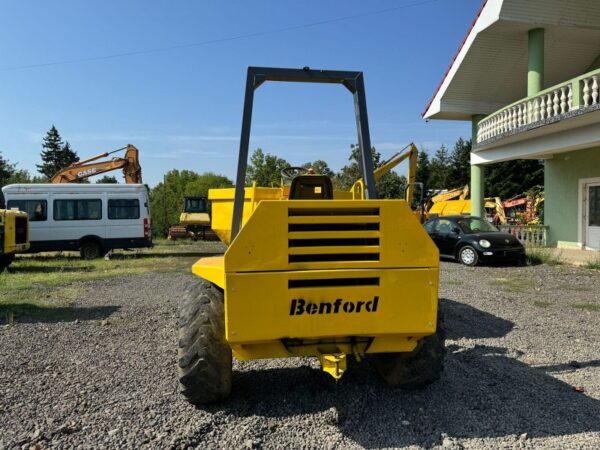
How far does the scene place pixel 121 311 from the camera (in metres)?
7.84

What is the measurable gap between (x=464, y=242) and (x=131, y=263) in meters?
10.4

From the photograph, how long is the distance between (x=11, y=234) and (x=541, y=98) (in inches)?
585

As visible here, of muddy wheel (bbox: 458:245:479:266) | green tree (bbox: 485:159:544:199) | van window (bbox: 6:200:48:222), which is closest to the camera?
muddy wheel (bbox: 458:245:479:266)

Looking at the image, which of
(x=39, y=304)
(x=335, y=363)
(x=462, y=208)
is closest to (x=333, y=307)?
(x=335, y=363)

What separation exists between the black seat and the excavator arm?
19.4 metres

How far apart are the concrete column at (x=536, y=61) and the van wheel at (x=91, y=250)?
49.5 ft

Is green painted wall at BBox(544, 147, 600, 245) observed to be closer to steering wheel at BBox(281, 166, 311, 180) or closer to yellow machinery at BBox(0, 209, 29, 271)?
steering wheel at BBox(281, 166, 311, 180)

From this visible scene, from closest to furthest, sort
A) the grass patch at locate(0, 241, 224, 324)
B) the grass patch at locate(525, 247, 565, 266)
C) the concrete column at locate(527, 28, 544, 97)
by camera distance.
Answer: the grass patch at locate(0, 241, 224, 324) → the grass patch at locate(525, 247, 565, 266) → the concrete column at locate(527, 28, 544, 97)

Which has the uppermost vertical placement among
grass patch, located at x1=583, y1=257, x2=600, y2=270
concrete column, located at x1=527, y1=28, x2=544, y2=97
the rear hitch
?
concrete column, located at x1=527, y1=28, x2=544, y2=97

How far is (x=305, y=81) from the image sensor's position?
165 inches

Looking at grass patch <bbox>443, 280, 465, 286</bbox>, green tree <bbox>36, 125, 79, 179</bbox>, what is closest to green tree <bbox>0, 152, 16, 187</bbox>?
green tree <bbox>36, 125, 79, 179</bbox>

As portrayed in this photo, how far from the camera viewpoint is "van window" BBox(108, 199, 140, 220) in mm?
16891

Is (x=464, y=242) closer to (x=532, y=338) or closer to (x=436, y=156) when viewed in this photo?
(x=532, y=338)

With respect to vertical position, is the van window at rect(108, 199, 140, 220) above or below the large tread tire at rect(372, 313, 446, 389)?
above
